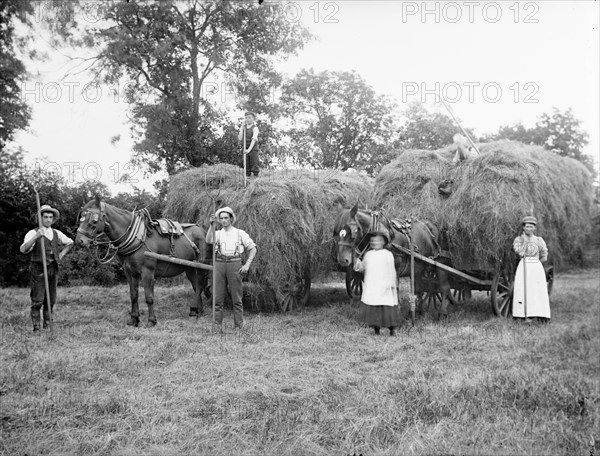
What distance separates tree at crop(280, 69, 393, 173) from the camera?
838 inches

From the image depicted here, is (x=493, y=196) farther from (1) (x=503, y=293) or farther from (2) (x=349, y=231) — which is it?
→ (2) (x=349, y=231)

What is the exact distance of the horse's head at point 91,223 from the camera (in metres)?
7.39

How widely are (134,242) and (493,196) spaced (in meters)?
5.38

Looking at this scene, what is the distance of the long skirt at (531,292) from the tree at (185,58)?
399 inches

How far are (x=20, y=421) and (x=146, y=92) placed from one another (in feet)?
47.8

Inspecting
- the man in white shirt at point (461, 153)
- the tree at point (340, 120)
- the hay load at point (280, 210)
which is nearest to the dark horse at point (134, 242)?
the hay load at point (280, 210)

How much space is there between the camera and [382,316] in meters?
6.92

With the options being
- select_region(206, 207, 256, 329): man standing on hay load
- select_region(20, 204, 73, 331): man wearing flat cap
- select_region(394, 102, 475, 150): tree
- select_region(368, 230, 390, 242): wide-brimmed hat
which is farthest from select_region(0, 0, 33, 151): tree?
select_region(394, 102, 475, 150): tree

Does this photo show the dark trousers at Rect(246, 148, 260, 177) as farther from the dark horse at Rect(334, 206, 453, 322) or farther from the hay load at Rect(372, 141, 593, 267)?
the dark horse at Rect(334, 206, 453, 322)

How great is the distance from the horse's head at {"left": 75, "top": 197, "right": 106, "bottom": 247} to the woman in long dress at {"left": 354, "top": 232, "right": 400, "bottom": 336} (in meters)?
3.75

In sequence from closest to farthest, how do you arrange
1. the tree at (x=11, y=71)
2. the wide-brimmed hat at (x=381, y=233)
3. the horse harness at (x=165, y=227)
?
the wide-brimmed hat at (x=381, y=233) → the horse harness at (x=165, y=227) → the tree at (x=11, y=71)

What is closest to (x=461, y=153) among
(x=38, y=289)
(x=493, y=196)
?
(x=493, y=196)

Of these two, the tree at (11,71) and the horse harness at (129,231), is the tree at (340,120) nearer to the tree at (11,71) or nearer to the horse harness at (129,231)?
the tree at (11,71)

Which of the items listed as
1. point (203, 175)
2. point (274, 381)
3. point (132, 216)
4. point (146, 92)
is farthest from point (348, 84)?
point (274, 381)
